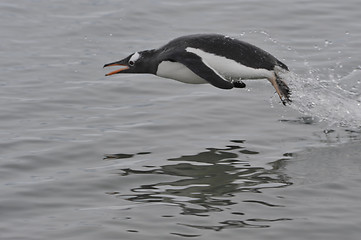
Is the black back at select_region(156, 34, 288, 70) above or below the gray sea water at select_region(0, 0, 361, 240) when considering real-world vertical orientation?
above

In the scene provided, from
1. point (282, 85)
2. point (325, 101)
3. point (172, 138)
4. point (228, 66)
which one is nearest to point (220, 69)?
point (228, 66)

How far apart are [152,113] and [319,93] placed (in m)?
1.80

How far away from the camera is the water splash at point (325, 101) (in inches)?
333

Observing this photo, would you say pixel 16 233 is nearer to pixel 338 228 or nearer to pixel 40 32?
pixel 338 228

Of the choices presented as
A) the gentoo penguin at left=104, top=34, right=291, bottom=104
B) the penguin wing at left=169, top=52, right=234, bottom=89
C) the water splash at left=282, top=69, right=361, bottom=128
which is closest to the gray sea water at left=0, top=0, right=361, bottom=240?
the water splash at left=282, top=69, right=361, bottom=128

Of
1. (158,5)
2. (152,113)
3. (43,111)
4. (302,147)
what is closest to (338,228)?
(302,147)

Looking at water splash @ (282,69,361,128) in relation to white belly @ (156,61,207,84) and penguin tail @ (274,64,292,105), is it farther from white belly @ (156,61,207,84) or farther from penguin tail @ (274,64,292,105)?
white belly @ (156,61,207,84)

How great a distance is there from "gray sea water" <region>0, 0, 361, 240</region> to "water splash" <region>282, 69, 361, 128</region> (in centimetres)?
2

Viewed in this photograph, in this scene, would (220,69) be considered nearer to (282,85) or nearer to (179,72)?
(179,72)

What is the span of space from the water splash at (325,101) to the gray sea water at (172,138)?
0.02 metres

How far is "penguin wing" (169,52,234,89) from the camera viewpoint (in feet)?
25.4

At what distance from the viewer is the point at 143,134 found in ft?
27.0

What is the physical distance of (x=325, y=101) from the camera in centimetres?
889

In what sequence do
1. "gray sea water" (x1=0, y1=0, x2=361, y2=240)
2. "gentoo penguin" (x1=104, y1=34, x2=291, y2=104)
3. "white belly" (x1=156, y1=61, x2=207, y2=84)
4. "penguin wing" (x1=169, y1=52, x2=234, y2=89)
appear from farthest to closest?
"white belly" (x1=156, y1=61, x2=207, y2=84) < "gentoo penguin" (x1=104, y1=34, x2=291, y2=104) < "penguin wing" (x1=169, y1=52, x2=234, y2=89) < "gray sea water" (x1=0, y1=0, x2=361, y2=240)
